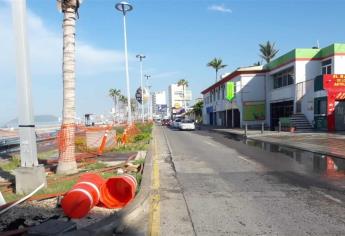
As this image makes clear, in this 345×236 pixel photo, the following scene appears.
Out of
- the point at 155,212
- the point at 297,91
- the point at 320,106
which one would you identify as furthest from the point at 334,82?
the point at 155,212

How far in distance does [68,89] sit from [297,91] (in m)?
31.5

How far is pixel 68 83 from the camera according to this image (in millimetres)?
12336

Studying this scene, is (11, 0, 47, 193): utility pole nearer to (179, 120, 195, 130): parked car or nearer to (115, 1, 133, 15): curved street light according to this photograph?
(115, 1, 133, 15): curved street light

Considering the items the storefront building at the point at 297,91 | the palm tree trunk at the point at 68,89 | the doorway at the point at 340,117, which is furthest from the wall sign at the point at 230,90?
the palm tree trunk at the point at 68,89

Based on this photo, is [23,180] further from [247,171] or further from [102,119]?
[102,119]

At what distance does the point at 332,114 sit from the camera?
111 ft

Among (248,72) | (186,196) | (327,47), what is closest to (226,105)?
(248,72)

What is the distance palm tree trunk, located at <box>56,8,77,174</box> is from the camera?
1220 cm

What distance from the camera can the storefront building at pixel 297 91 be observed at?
1337 inches

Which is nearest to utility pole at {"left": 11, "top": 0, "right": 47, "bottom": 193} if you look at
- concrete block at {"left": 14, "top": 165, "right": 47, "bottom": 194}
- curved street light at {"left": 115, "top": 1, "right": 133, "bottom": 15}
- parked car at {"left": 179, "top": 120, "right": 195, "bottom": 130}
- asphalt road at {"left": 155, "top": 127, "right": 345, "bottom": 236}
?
concrete block at {"left": 14, "top": 165, "right": 47, "bottom": 194}

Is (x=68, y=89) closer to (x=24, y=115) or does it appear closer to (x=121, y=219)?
(x=24, y=115)

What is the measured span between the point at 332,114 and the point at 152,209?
96.3ft

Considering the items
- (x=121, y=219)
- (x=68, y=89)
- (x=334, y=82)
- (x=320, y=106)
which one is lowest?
(x=121, y=219)

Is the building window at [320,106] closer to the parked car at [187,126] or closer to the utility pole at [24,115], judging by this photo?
the parked car at [187,126]
